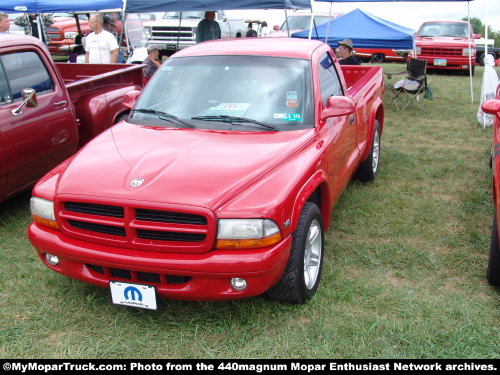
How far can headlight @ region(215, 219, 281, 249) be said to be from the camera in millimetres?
2836

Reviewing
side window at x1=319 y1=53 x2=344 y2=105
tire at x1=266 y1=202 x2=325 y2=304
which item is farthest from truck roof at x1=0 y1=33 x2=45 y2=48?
tire at x1=266 y1=202 x2=325 y2=304

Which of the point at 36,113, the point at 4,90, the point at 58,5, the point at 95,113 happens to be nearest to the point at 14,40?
the point at 4,90

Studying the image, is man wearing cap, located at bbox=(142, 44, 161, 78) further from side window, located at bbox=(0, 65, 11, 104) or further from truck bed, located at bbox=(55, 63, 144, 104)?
side window, located at bbox=(0, 65, 11, 104)

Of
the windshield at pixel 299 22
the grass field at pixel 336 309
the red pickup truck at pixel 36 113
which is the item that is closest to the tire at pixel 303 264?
the grass field at pixel 336 309

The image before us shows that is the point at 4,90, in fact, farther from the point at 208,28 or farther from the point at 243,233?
the point at 208,28

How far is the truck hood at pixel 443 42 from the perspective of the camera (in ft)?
50.1

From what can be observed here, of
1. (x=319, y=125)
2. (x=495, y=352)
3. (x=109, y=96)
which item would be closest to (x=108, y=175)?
(x=319, y=125)

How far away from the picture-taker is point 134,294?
118 inches

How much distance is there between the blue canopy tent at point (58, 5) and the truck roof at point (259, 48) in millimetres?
5896

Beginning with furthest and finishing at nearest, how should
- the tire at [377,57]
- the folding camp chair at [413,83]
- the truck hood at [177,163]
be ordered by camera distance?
the tire at [377,57] < the folding camp chair at [413,83] < the truck hood at [177,163]

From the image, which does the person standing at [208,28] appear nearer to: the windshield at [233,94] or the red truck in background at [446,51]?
the windshield at [233,94]

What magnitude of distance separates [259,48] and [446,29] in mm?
14390
